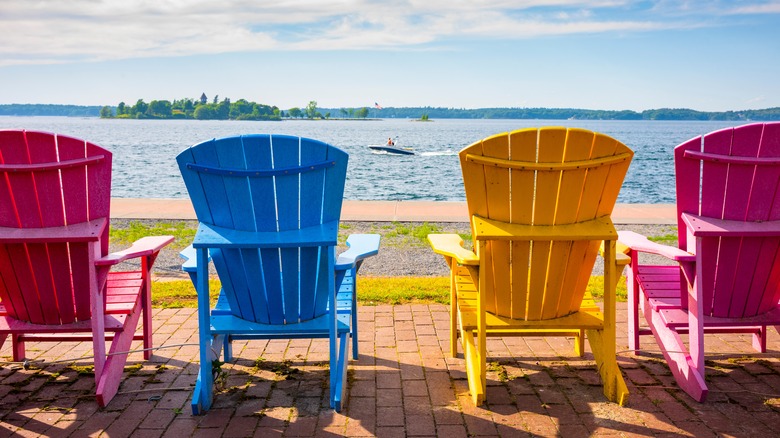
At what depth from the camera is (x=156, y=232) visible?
977 cm

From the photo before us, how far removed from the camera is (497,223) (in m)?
3.68

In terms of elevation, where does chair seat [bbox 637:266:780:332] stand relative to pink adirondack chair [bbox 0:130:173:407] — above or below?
below

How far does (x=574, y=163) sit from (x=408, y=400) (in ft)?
4.85

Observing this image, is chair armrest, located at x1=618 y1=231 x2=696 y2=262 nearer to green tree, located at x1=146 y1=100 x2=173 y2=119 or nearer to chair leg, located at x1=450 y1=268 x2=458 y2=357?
chair leg, located at x1=450 y1=268 x2=458 y2=357

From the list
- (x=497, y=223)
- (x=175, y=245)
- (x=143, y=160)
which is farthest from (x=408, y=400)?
(x=143, y=160)

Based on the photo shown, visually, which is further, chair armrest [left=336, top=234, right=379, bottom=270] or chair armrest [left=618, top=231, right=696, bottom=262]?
chair armrest [left=618, top=231, right=696, bottom=262]

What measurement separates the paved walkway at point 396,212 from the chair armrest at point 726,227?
21.9 ft

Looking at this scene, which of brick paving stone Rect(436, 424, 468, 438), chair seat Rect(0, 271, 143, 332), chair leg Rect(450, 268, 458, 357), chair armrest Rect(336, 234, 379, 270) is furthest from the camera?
chair leg Rect(450, 268, 458, 357)

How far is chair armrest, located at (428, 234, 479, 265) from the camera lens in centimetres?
368

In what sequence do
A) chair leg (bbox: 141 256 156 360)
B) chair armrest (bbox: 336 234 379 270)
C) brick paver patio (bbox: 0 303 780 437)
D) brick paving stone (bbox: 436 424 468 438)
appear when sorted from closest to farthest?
brick paving stone (bbox: 436 424 468 438)
brick paver patio (bbox: 0 303 780 437)
chair armrest (bbox: 336 234 379 270)
chair leg (bbox: 141 256 156 360)

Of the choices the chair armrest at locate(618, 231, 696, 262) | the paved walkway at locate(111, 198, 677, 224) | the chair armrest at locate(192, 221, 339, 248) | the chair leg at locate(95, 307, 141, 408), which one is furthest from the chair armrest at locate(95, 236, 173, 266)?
the paved walkway at locate(111, 198, 677, 224)

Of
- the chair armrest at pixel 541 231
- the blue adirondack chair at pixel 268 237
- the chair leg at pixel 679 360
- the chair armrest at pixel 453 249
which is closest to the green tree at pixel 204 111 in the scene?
Answer: the chair armrest at pixel 453 249

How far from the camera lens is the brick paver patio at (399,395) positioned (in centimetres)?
343

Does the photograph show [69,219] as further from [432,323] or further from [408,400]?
→ [432,323]
